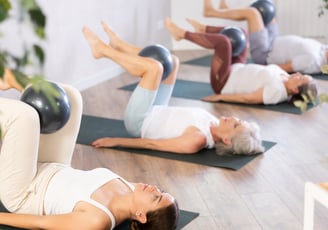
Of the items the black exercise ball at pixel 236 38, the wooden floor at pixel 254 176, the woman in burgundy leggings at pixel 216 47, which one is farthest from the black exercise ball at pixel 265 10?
the wooden floor at pixel 254 176

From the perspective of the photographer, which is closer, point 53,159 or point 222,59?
point 53,159

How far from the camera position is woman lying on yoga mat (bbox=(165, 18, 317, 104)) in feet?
15.2

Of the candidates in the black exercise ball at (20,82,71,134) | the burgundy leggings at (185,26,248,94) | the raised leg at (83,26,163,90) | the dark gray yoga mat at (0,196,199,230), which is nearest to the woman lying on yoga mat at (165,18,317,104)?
the burgundy leggings at (185,26,248,94)

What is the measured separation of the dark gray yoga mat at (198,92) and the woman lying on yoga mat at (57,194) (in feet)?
8.08

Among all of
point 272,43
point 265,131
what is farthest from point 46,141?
point 272,43

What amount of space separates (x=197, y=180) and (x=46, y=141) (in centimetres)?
94

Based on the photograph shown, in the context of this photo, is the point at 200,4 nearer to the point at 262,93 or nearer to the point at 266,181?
the point at 262,93

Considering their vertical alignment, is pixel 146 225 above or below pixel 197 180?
above

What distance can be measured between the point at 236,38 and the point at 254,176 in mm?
1897

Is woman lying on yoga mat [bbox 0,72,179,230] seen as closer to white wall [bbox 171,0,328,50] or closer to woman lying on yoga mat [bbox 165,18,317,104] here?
woman lying on yoga mat [bbox 165,18,317,104]

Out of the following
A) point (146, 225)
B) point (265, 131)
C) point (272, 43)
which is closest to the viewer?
point (146, 225)

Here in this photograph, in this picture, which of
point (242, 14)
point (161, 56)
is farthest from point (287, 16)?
point (161, 56)

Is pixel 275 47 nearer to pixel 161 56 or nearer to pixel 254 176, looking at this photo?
pixel 161 56

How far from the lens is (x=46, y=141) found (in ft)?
8.95
